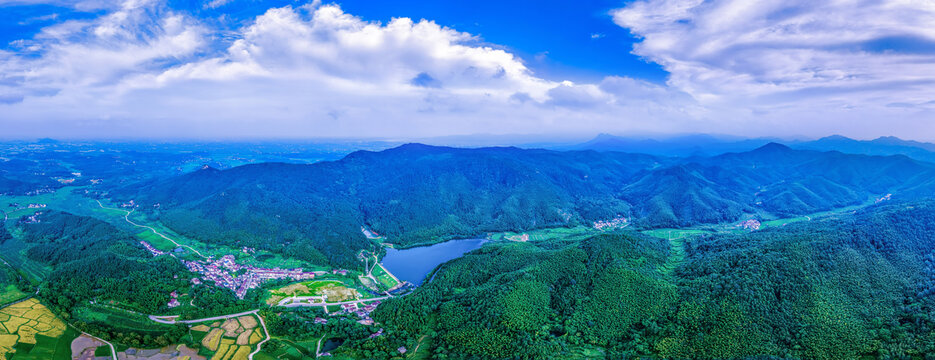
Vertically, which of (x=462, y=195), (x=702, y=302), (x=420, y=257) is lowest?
(x=420, y=257)

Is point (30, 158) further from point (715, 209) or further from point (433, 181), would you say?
point (715, 209)

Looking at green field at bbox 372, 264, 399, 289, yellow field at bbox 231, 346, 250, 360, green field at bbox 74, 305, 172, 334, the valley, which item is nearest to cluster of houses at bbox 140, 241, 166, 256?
the valley

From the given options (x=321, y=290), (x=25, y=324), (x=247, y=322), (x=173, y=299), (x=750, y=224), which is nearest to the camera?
(x=25, y=324)

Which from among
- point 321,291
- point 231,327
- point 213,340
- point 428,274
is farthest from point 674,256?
point 213,340

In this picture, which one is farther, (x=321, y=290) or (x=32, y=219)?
(x=32, y=219)

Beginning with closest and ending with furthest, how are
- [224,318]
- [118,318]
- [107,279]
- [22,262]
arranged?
[118,318] < [224,318] < [107,279] < [22,262]

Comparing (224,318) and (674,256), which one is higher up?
(674,256)

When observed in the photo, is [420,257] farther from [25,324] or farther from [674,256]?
[25,324]
